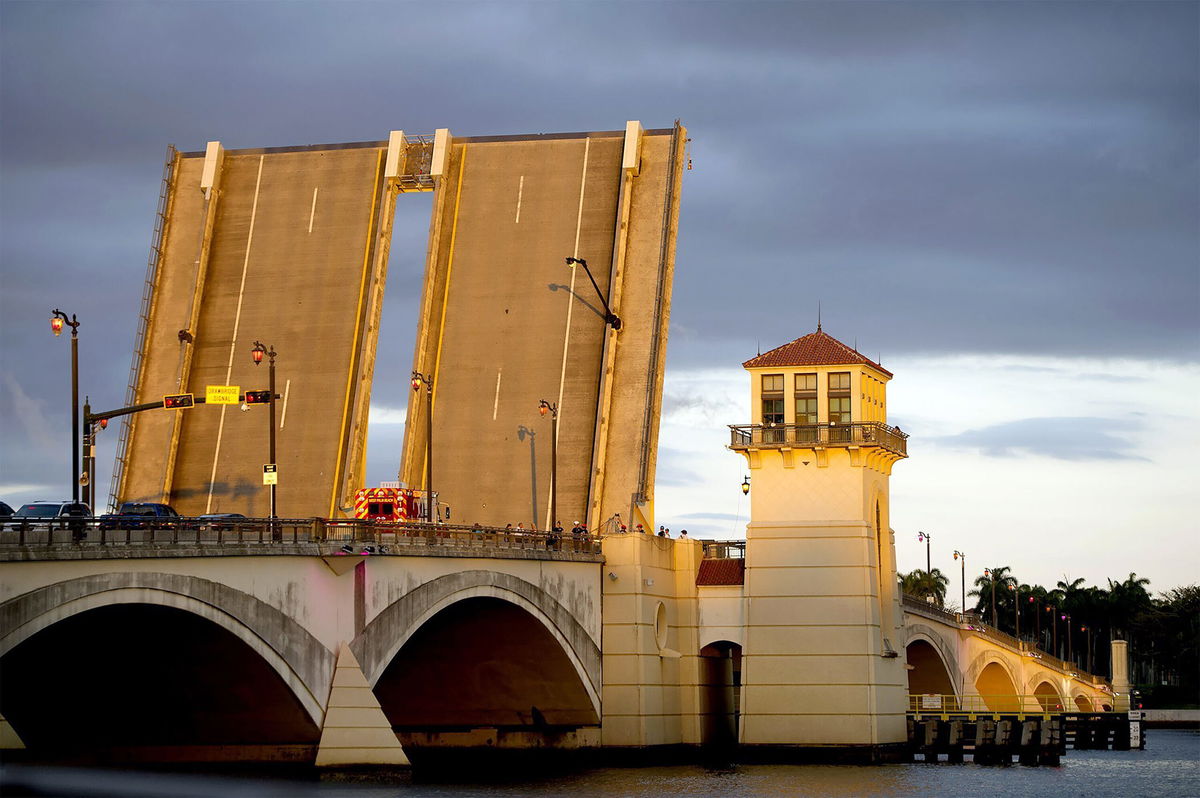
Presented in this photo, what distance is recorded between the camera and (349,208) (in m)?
46.9

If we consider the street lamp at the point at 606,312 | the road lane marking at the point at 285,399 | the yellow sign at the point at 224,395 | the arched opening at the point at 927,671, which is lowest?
the arched opening at the point at 927,671

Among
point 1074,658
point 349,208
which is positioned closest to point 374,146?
point 349,208

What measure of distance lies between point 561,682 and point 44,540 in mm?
15708

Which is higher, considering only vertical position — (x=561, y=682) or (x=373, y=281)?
(x=373, y=281)

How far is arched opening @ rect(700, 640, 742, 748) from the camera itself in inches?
1796

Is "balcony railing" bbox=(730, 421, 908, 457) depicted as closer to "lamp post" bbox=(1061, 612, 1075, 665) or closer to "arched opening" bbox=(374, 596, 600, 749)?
"arched opening" bbox=(374, 596, 600, 749)

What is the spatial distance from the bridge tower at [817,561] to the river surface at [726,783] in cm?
176

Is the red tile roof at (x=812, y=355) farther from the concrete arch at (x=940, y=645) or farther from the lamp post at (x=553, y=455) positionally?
the concrete arch at (x=940, y=645)

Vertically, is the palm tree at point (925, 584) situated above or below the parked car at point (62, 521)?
above

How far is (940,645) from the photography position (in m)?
61.6

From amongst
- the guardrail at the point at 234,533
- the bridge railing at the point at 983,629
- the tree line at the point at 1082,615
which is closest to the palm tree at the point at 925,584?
the tree line at the point at 1082,615

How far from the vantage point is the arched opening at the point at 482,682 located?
40656mm

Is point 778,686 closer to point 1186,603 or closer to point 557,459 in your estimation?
point 557,459

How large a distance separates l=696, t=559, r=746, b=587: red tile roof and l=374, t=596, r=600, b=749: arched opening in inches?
196
